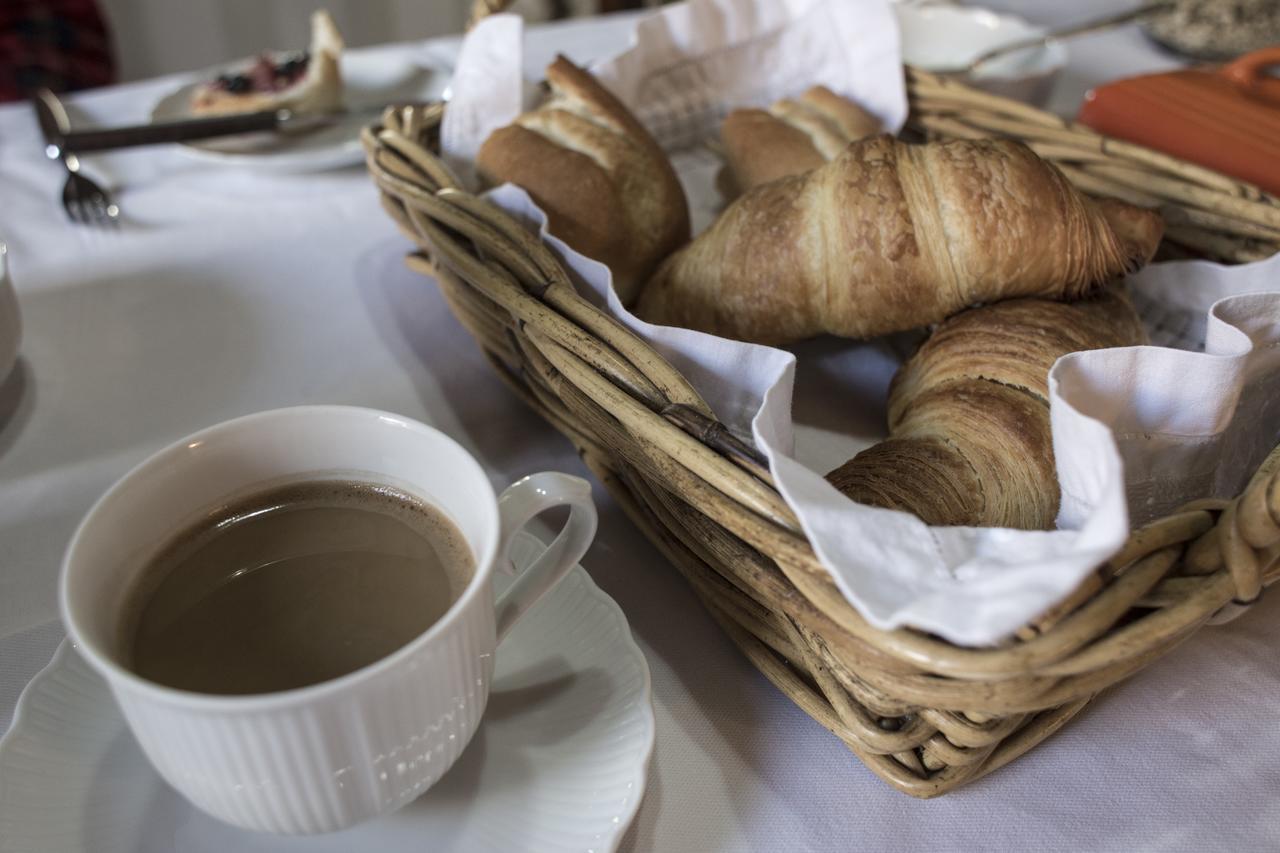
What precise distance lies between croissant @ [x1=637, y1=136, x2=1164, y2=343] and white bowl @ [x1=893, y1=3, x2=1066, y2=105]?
482 millimetres

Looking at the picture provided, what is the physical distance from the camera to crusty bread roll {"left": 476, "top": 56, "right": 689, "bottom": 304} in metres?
0.72

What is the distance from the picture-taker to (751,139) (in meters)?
0.83

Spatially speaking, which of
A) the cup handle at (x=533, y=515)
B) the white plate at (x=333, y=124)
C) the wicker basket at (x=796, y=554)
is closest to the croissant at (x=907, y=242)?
the wicker basket at (x=796, y=554)

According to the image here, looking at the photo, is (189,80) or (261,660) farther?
(189,80)

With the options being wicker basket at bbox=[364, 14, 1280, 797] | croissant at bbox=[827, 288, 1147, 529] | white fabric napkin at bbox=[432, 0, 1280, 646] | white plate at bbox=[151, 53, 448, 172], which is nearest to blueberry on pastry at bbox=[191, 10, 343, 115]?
white plate at bbox=[151, 53, 448, 172]

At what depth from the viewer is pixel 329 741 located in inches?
14.3

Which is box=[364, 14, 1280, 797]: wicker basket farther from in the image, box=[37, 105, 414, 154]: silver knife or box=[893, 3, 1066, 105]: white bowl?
box=[893, 3, 1066, 105]: white bowl

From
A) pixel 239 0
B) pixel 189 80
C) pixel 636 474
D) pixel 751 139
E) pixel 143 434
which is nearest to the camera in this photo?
pixel 636 474

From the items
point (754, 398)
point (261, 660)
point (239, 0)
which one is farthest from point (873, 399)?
point (239, 0)

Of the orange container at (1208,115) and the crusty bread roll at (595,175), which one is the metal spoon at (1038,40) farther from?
the crusty bread roll at (595,175)

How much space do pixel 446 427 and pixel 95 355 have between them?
30 centimetres

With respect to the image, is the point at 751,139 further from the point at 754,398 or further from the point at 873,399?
the point at 754,398

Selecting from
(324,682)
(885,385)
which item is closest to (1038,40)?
(885,385)

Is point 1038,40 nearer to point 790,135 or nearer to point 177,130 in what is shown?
point 790,135
